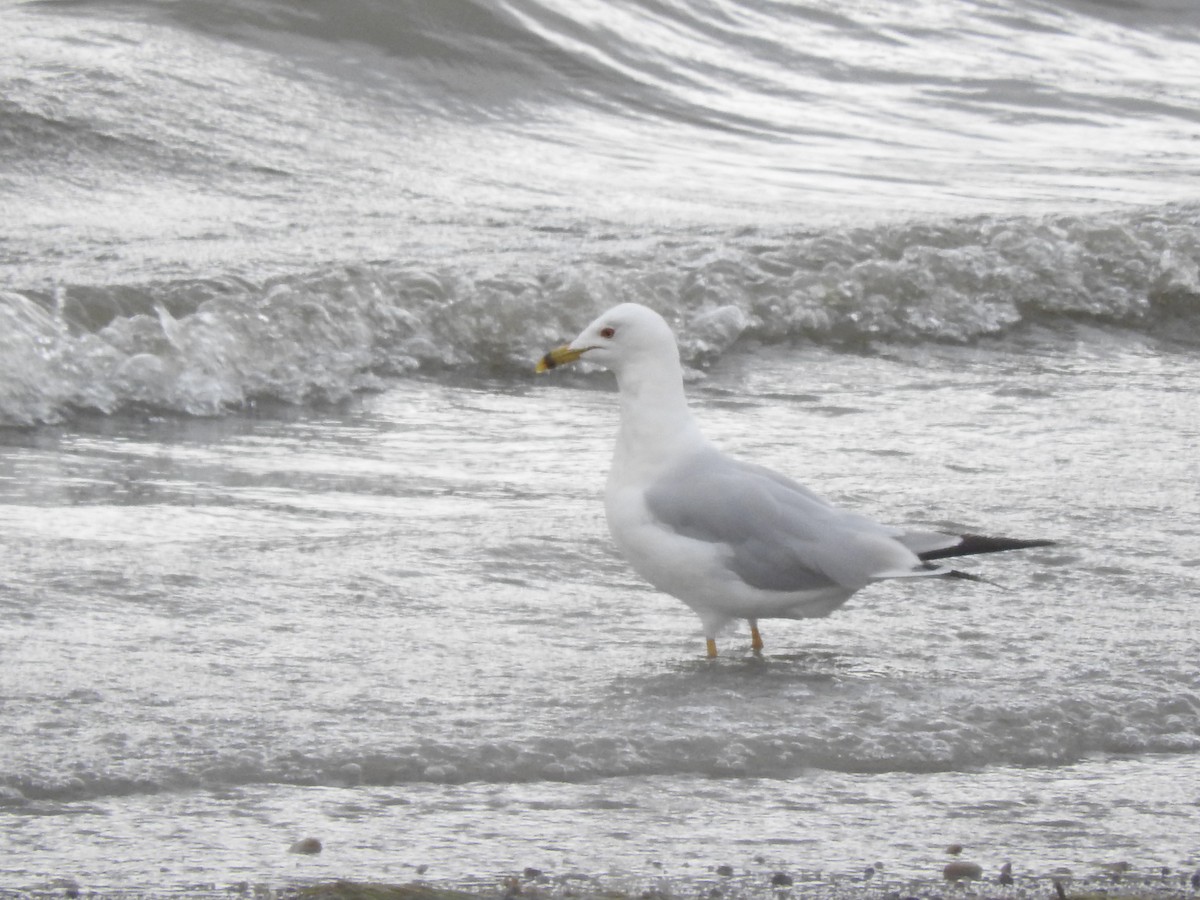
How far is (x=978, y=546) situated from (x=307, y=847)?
65.8 inches

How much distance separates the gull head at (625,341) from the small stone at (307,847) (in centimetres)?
156

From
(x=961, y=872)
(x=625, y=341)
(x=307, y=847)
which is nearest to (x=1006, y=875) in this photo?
(x=961, y=872)

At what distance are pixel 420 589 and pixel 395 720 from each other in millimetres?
838

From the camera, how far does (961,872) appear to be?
9.28 ft

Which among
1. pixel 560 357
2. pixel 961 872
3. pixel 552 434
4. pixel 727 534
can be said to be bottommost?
pixel 552 434

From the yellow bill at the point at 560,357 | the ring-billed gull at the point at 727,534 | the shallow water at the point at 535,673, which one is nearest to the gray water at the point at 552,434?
the shallow water at the point at 535,673

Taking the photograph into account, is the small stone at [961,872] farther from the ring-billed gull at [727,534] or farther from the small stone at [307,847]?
the ring-billed gull at [727,534]

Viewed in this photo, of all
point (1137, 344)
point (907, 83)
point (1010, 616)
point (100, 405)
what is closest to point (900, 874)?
point (1010, 616)

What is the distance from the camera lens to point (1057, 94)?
40.4ft

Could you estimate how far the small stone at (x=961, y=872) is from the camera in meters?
2.82

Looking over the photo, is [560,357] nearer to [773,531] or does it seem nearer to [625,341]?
[625,341]

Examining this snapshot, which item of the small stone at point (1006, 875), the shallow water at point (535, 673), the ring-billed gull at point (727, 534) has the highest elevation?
the ring-billed gull at point (727, 534)

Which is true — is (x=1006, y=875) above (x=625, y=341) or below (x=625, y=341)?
below

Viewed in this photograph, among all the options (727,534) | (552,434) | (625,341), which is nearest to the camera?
(727,534)
